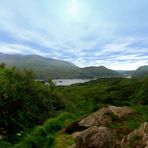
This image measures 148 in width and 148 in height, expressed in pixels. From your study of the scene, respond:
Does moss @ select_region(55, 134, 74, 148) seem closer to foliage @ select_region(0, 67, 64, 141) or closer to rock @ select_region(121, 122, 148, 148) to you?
rock @ select_region(121, 122, 148, 148)

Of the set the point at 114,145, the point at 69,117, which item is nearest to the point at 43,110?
the point at 69,117

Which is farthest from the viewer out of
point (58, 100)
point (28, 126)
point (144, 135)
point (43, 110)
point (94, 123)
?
point (58, 100)

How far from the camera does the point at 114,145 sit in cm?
1344

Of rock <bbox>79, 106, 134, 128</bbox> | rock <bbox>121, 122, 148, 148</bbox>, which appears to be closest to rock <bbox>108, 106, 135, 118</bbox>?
rock <bbox>79, 106, 134, 128</bbox>

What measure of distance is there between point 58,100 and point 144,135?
3942 cm

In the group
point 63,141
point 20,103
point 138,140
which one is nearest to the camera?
point 138,140

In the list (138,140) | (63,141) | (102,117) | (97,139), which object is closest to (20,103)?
(102,117)

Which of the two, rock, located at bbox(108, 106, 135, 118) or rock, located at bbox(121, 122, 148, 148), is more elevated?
rock, located at bbox(121, 122, 148, 148)

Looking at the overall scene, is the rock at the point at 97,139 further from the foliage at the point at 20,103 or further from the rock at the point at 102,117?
the foliage at the point at 20,103

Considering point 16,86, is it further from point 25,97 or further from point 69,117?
point 69,117

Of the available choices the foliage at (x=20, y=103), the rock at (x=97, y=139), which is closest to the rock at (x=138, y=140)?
the rock at (x=97, y=139)

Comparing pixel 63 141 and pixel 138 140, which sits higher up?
pixel 138 140

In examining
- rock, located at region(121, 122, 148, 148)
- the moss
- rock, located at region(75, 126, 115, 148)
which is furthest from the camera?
the moss

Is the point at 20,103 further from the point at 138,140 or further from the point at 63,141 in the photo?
the point at 138,140
